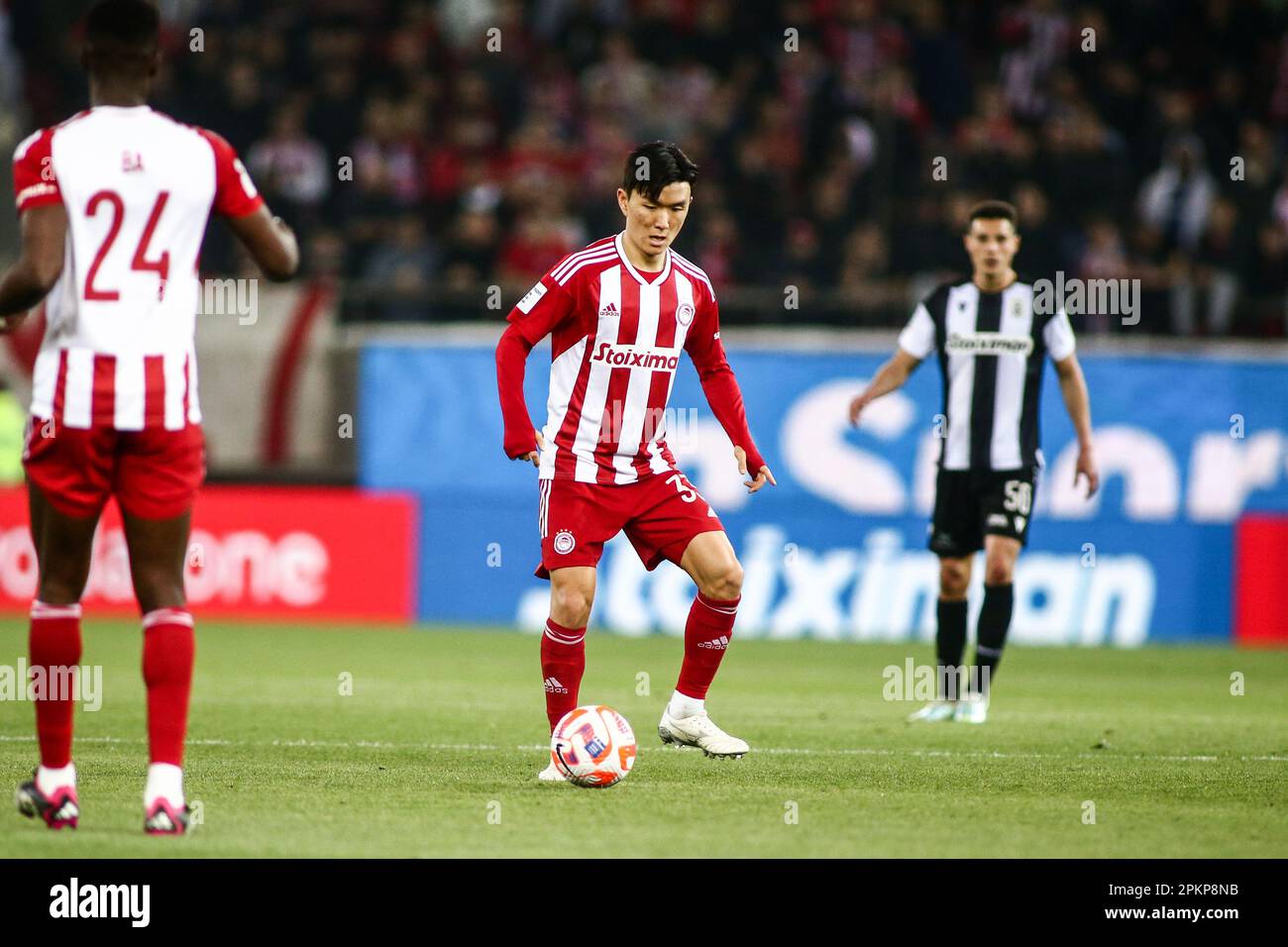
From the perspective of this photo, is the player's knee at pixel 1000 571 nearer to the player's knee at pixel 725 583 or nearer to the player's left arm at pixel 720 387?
the player's left arm at pixel 720 387

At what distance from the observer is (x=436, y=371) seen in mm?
15312

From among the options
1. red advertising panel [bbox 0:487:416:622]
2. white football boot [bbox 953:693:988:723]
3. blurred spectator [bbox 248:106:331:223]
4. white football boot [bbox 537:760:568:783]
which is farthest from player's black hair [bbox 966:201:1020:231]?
blurred spectator [bbox 248:106:331:223]

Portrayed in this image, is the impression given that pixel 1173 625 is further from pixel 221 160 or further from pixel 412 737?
pixel 221 160

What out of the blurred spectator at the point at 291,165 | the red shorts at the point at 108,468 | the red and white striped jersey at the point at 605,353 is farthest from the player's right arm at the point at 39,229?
the blurred spectator at the point at 291,165

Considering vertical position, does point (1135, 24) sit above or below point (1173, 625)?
above

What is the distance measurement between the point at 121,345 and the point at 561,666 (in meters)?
2.31

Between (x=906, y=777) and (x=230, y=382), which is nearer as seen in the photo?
(x=906, y=777)

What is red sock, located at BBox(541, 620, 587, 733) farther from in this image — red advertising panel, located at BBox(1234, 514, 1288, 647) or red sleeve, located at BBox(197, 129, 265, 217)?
red advertising panel, located at BBox(1234, 514, 1288, 647)

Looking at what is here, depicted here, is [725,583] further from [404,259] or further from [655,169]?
[404,259]

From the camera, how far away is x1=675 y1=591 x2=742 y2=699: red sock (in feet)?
24.7

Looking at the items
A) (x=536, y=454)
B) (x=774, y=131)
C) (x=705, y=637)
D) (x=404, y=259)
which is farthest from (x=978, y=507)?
(x=774, y=131)

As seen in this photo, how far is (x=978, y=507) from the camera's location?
9.81 meters

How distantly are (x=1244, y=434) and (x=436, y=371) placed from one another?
6356mm
